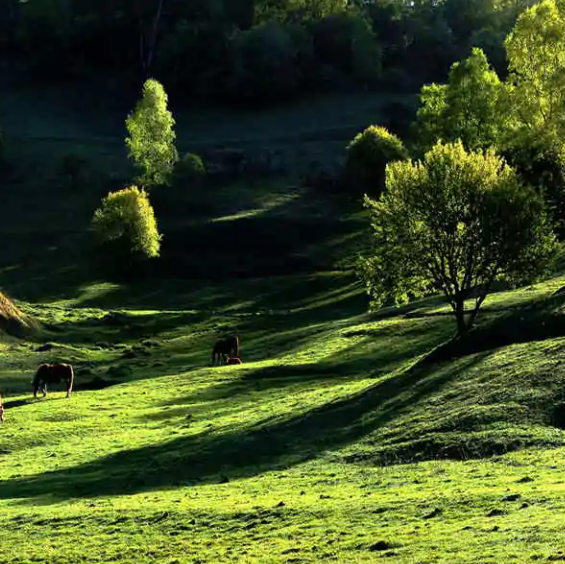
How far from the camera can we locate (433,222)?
53.2 m

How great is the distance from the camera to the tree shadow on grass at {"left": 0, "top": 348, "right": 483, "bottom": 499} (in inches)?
1399

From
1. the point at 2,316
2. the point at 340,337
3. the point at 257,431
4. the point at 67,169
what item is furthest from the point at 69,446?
the point at 67,169

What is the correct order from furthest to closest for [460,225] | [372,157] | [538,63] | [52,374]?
[372,157] → [538,63] → [52,374] → [460,225]

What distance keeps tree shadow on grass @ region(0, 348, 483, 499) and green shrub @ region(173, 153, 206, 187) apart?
4246 inches

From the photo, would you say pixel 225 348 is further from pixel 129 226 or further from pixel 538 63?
pixel 129 226

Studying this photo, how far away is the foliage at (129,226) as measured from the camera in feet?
392

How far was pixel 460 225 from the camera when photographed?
52.8 meters

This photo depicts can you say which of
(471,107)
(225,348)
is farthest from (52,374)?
(471,107)

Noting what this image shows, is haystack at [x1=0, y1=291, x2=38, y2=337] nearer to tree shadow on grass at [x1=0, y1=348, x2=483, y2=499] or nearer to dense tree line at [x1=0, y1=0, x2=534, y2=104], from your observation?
tree shadow on grass at [x1=0, y1=348, x2=483, y2=499]

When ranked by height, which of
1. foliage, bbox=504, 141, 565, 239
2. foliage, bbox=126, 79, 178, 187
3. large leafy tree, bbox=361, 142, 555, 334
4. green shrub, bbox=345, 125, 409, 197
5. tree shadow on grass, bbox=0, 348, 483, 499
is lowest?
tree shadow on grass, bbox=0, 348, 483, 499

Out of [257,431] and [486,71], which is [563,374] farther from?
[486,71]

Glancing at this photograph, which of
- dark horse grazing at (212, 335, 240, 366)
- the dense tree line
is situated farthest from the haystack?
the dense tree line

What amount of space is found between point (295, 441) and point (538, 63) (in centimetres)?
5302

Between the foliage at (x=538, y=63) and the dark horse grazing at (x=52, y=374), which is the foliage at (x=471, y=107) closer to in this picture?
the foliage at (x=538, y=63)
